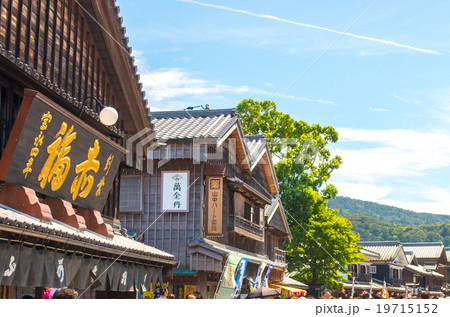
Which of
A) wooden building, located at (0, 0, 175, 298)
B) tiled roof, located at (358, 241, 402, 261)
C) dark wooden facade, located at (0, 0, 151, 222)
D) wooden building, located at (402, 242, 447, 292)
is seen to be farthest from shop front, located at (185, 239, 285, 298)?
wooden building, located at (402, 242, 447, 292)

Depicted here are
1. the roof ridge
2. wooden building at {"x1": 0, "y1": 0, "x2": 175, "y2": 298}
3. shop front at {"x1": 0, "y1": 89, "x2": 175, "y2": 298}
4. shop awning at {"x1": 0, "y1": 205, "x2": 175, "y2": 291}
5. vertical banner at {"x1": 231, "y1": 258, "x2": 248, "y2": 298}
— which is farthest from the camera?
the roof ridge

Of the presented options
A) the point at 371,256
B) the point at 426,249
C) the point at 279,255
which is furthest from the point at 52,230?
the point at 426,249

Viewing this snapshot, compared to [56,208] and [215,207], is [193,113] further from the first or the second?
[56,208]

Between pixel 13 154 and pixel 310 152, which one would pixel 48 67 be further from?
pixel 310 152

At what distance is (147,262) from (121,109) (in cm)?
485

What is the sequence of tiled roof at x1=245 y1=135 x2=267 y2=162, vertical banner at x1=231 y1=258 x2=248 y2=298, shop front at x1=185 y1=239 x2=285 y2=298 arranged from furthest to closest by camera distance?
tiled roof at x1=245 y1=135 x2=267 y2=162 → vertical banner at x1=231 y1=258 x2=248 y2=298 → shop front at x1=185 y1=239 x2=285 y2=298

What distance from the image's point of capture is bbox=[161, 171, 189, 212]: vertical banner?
27.4 m

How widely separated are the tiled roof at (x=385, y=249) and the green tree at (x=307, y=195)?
102 feet

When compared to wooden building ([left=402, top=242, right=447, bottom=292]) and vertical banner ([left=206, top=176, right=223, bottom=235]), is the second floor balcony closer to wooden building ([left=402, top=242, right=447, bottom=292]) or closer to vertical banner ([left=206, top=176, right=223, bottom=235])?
vertical banner ([left=206, top=176, right=223, bottom=235])

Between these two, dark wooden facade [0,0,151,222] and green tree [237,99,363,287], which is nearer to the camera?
dark wooden facade [0,0,151,222]

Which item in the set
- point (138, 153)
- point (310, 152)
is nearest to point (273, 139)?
point (310, 152)

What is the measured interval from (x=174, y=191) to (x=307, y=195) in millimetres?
17605

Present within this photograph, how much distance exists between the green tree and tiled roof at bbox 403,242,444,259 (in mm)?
64787

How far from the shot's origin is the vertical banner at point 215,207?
26.8 metres
